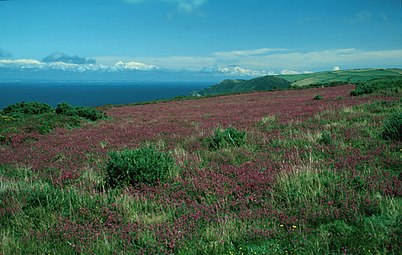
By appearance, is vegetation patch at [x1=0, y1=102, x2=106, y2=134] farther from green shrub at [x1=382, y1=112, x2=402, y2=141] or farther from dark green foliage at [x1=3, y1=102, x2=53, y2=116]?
green shrub at [x1=382, y1=112, x2=402, y2=141]

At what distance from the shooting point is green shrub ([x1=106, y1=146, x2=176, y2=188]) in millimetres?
6348

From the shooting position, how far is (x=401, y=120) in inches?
332

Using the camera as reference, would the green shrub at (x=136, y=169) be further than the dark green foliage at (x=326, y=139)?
No

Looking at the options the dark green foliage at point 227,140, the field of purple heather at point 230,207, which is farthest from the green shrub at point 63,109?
the dark green foliage at point 227,140

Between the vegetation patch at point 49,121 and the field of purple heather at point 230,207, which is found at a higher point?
the vegetation patch at point 49,121

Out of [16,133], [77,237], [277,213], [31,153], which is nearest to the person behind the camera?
[77,237]

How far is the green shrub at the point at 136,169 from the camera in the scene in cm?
635

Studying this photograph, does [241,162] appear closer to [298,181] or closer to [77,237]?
[298,181]

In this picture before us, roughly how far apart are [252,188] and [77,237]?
10.6 ft

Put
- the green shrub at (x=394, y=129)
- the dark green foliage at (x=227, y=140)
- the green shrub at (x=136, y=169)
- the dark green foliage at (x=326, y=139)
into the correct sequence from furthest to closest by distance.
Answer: the dark green foliage at (x=227, y=140) → the dark green foliage at (x=326, y=139) → the green shrub at (x=394, y=129) → the green shrub at (x=136, y=169)

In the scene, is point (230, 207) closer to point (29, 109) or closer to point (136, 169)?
point (136, 169)

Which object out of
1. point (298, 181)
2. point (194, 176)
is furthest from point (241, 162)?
point (298, 181)

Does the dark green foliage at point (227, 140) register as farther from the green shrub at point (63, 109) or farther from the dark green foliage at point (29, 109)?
the dark green foliage at point (29, 109)

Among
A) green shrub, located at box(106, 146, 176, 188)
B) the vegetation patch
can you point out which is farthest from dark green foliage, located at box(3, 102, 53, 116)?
green shrub, located at box(106, 146, 176, 188)
